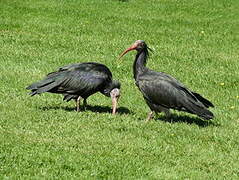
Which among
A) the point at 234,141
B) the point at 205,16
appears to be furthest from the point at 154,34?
the point at 234,141

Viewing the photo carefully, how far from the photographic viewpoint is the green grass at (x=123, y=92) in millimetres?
8727

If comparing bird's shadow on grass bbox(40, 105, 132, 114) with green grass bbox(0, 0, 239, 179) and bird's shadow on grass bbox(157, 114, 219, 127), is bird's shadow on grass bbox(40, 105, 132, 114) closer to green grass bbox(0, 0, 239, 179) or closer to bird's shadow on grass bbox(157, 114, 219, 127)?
green grass bbox(0, 0, 239, 179)

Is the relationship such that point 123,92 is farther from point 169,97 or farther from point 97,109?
point 169,97

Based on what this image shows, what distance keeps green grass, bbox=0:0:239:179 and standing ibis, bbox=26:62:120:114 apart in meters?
0.35

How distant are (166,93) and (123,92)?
2.53 m

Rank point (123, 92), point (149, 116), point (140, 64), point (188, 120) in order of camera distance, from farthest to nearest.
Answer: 1. point (123, 92)
2. point (140, 64)
3. point (188, 120)
4. point (149, 116)

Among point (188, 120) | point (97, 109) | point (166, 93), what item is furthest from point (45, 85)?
point (188, 120)

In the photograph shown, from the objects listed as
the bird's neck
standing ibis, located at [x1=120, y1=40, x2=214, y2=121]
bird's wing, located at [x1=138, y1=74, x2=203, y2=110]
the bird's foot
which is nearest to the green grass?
the bird's foot

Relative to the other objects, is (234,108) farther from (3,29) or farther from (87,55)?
(3,29)

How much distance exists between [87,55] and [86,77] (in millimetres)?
5131

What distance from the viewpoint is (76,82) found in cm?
1134

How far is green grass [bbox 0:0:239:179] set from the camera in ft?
28.6

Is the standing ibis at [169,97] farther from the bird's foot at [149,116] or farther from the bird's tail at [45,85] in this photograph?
the bird's tail at [45,85]

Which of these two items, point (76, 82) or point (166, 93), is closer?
point (166, 93)
